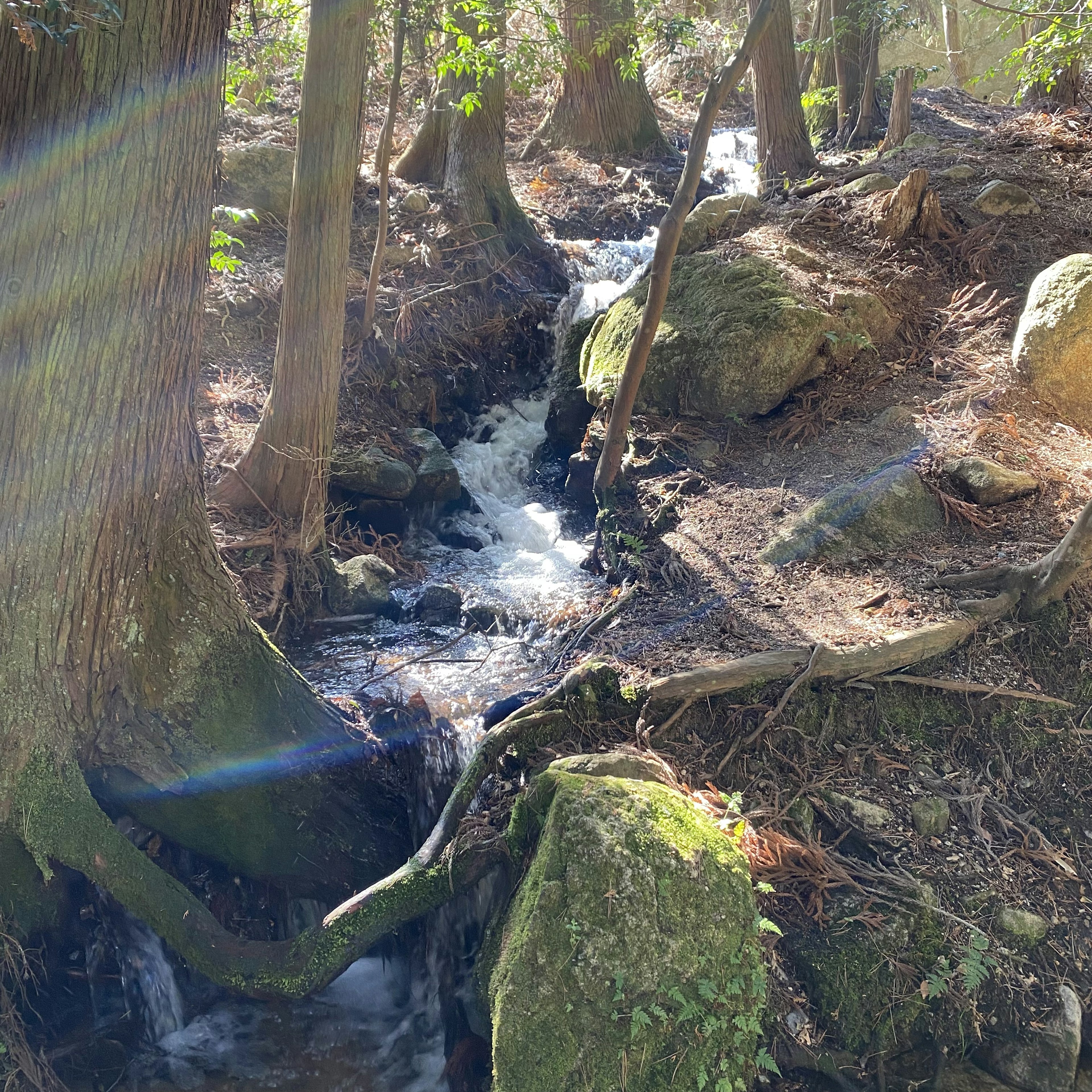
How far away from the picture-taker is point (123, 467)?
3477mm

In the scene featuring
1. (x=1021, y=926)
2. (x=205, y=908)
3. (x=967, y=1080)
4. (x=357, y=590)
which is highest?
(x=357, y=590)

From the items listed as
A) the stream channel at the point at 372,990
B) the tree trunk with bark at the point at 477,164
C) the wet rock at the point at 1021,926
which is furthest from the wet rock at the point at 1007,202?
the wet rock at the point at 1021,926

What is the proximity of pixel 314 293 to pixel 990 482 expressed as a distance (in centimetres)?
494

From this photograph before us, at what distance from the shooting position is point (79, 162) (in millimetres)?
3100

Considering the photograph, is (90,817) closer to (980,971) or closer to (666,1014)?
(666,1014)

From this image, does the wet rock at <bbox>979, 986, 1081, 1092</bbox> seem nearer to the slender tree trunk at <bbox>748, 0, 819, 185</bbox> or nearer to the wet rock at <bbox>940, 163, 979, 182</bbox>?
the wet rock at <bbox>940, 163, 979, 182</bbox>

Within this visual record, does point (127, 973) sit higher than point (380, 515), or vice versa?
point (380, 515)

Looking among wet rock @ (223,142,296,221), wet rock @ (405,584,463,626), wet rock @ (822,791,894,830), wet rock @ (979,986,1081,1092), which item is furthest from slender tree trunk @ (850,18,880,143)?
wet rock @ (979,986,1081,1092)

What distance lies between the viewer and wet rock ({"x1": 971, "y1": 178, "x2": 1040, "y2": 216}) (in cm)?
810

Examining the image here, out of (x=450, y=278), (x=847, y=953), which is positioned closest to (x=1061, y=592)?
(x=847, y=953)

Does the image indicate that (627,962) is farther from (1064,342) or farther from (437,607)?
(1064,342)

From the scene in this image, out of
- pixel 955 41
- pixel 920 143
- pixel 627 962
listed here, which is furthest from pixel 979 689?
pixel 955 41

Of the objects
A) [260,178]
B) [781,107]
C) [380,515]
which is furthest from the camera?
[781,107]

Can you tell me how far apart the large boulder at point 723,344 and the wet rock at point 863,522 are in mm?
1763
